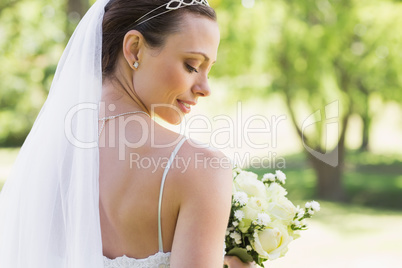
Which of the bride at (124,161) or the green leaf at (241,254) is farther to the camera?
the green leaf at (241,254)

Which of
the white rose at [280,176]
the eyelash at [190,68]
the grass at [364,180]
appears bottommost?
the grass at [364,180]

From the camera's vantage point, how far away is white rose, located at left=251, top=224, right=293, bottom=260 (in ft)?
7.05

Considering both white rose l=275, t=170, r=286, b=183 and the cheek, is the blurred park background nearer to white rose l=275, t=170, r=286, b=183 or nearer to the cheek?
white rose l=275, t=170, r=286, b=183

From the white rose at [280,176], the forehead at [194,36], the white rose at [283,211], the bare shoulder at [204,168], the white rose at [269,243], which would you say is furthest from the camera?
the white rose at [280,176]

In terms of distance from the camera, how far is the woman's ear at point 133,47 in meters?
1.70

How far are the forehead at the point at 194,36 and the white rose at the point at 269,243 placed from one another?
88 centimetres

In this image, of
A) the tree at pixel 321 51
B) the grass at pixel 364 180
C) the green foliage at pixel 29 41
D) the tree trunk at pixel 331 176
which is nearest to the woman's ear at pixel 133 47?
the tree at pixel 321 51

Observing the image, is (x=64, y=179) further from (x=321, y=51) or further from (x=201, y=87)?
(x=321, y=51)

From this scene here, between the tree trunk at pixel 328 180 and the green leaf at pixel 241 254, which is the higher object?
the green leaf at pixel 241 254

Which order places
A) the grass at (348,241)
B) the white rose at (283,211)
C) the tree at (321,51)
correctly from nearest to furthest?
the white rose at (283,211) → the grass at (348,241) → the tree at (321,51)

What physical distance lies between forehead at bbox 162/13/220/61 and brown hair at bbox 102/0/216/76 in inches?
0.8

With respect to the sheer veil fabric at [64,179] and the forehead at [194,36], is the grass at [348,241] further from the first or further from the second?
the forehead at [194,36]

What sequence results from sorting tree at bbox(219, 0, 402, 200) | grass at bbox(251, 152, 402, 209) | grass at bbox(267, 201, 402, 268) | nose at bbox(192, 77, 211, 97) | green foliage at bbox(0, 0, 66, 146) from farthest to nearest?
grass at bbox(251, 152, 402, 209) < green foliage at bbox(0, 0, 66, 146) < tree at bbox(219, 0, 402, 200) < grass at bbox(267, 201, 402, 268) < nose at bbox(192, 77, 211, 97)

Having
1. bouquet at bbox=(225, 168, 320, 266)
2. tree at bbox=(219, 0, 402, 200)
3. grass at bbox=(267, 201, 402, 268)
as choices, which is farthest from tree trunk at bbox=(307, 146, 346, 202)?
bouquet at bbox=(225, 168, 320, 266)
